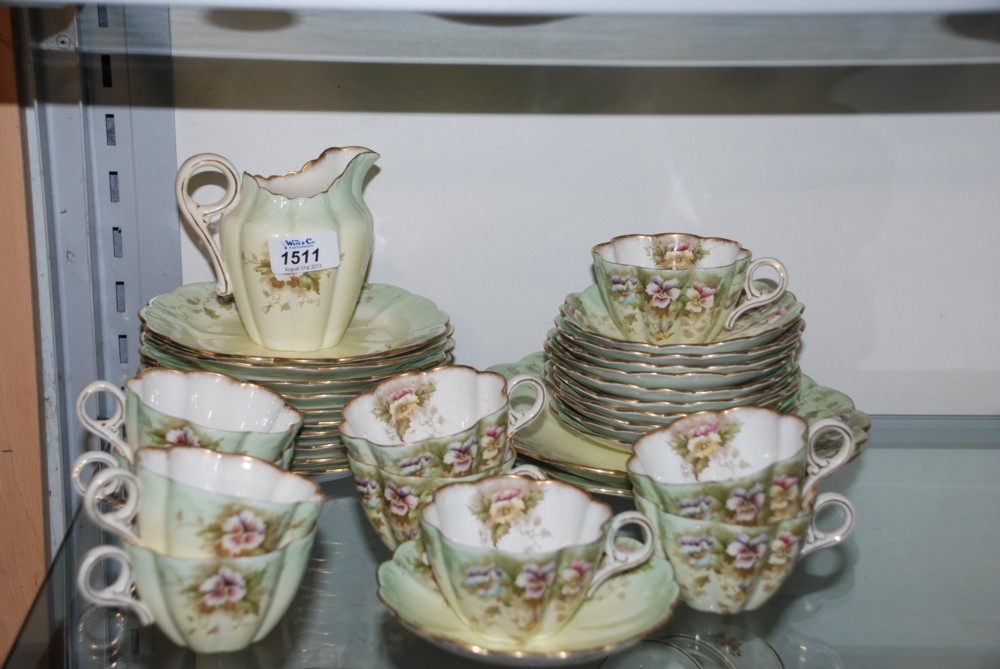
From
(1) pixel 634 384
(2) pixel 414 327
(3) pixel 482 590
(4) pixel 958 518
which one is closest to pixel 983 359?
(4) pixel 958 518

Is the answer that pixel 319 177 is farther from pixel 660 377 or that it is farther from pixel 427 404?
pixel 660 377

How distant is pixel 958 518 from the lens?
0.91 metres

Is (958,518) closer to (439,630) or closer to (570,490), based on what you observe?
(570,490)

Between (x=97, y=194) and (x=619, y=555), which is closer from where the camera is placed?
(x=619, y=555)

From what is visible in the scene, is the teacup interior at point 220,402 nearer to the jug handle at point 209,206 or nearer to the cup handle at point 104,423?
the cup handle at point 104,423

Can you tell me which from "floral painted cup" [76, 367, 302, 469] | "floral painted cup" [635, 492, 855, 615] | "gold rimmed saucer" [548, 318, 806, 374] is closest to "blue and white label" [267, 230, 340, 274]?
"floral painted cup" [76, 367, 302, 469]

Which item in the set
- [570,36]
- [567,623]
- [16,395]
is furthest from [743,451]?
[16,395]

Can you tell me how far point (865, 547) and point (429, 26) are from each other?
0.53 meters

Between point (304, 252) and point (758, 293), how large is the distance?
1.31ft

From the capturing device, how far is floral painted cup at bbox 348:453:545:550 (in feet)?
2.36

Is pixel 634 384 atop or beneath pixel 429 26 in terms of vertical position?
beneath

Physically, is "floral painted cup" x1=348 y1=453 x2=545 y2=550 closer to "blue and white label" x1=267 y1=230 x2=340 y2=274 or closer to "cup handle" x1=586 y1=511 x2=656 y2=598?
"cup handle" x1=586 y1=511 x2=656 y2=598

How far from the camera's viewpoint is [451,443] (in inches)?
29.1

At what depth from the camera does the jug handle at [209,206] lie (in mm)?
876
